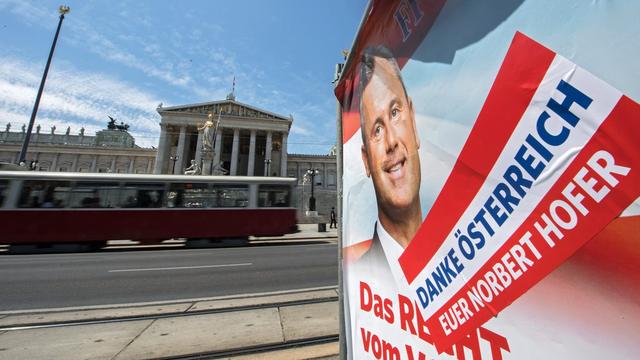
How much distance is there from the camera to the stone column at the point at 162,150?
48.6 metres

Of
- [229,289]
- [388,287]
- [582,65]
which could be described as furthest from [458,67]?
[229,289]

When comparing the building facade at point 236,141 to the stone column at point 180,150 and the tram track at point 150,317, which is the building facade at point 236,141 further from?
the tram track at point 150,317

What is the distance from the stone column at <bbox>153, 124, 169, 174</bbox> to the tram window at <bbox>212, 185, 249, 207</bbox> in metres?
42.6

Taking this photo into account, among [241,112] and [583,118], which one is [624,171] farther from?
[241,112]

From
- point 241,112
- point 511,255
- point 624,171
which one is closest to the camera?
point 624,171

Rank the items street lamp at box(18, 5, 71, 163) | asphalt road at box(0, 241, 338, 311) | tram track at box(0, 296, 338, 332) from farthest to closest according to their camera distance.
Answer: street lamp at box(18, 5, 71, 163)
asphalt road at box(0, 241, 338, 311)
tram track at box(0, 296, 338, 332)

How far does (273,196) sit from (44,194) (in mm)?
9116

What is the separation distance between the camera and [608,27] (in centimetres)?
74

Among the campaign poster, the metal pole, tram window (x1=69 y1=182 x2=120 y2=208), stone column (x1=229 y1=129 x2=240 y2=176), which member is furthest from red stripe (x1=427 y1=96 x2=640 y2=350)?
stone column (x1=229 y1=129 x2=240 y2=176)

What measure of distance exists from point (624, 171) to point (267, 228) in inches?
511

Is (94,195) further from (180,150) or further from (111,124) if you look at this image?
(111,124)

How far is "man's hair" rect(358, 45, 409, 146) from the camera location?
58.3 inches

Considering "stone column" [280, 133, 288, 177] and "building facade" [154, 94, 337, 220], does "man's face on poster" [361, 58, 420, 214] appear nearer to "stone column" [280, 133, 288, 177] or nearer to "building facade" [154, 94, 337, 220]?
"building facade" [154, 94, 337, 220]

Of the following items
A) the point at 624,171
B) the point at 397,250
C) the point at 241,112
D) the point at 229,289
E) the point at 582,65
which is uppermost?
the point at 241,112
